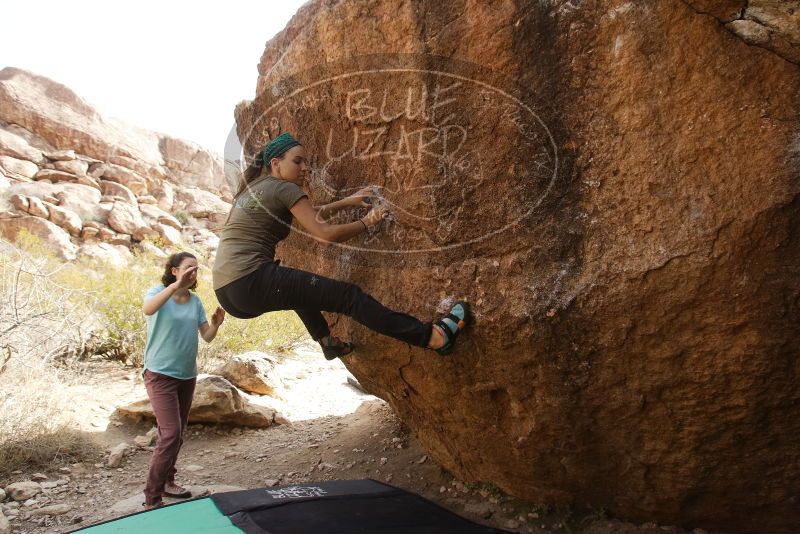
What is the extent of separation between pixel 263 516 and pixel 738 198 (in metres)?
2.44

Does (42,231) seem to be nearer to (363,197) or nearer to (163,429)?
(163,429)

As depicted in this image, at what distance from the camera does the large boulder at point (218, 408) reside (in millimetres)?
4883

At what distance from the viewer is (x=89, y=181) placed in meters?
20.0

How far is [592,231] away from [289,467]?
286cm

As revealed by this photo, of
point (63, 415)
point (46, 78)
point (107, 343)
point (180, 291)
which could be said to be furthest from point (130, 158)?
point (180, 291)

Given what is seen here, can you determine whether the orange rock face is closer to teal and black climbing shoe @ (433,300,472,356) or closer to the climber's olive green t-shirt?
teal and black climbing shoe @ (433,300,472,356)

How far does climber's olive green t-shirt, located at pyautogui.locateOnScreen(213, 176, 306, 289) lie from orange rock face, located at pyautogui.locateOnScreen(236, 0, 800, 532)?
40cm

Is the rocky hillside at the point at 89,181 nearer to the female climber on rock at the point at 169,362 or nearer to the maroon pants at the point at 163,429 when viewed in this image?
the female climber on rock at the point at 169,362

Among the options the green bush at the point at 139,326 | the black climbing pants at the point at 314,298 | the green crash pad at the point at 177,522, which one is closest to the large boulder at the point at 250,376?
the green bush at the point at 139,326

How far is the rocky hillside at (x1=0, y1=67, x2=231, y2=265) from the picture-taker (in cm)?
1694

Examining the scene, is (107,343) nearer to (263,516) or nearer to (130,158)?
(263,516)

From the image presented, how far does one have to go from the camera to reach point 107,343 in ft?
23.3

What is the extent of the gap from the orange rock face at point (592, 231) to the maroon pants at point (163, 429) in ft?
4.18

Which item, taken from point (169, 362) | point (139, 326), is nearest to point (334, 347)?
point (169, 362)
